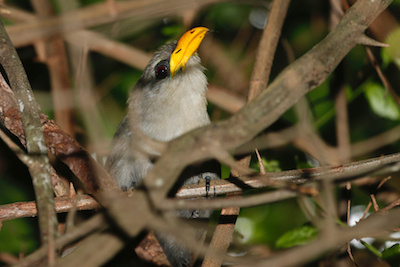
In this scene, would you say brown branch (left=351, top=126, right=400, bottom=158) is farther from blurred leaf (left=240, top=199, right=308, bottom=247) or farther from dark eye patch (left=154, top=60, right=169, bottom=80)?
dark eye patch (left=154, top=60, right=169, bottom=80)

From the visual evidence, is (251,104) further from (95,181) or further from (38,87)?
(38,87)

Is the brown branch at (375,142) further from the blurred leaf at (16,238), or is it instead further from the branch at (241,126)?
the blurred leaf at (16,238)

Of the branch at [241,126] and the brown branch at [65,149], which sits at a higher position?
the brown branch at [65,149]

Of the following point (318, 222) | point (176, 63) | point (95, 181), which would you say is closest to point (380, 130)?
point (318, 222)

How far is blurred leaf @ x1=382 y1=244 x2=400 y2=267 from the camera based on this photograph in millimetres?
2691

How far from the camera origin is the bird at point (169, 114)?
329 cm

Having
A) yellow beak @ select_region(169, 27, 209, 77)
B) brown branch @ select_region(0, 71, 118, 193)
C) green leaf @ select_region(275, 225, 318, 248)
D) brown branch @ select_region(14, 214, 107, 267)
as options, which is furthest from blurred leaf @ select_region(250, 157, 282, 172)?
brown branch @ select_region(14, 214, 107, 267)

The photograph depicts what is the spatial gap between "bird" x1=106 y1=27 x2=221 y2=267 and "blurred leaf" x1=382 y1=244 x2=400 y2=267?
1603mm

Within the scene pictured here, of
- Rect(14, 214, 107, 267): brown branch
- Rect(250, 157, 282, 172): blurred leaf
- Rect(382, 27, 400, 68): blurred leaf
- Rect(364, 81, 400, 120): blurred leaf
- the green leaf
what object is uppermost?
Rect(382, 27, 400, 68): blurred leaf

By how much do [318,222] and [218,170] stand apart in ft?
3.64

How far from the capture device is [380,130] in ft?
13.0

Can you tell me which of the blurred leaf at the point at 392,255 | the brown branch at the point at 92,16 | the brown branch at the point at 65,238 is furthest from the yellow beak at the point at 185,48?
the blurred leaf at the point at 392,255

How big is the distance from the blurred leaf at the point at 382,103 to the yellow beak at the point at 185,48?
190cm

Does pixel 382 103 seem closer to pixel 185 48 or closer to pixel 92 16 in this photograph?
pixel 185 48
